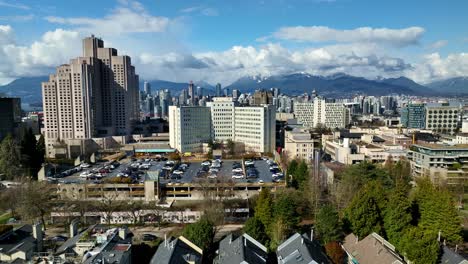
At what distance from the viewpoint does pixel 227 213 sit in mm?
22672

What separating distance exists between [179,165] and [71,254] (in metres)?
23.3

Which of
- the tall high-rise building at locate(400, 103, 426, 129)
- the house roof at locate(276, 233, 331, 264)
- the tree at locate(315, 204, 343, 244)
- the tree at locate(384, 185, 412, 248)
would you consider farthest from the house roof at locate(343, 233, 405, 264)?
the tall high-rise building at locate(400, 103, 426, 129)

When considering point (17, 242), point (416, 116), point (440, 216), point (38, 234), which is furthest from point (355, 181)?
point (416, 116)

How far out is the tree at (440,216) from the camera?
17359mm

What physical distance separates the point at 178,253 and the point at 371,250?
8407 mm

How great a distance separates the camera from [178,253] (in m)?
13.4

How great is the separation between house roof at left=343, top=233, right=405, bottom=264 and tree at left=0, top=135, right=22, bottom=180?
2971cm

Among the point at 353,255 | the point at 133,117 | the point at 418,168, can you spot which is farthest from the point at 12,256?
the point at 133,117

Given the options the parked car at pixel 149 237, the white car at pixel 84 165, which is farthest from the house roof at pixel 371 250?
the white car at pixel 84 165

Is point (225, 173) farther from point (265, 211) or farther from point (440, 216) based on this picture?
point (440, 216)

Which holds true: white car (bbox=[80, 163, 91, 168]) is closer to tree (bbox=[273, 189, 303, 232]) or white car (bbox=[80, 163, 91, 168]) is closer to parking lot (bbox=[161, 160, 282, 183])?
parking lot (bbox=[161, 160, 282, 183])

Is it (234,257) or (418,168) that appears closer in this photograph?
(234,257)

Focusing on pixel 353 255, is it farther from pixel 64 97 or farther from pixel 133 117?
pixel 133 117

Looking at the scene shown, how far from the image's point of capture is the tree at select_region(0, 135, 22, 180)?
31.6 metres
